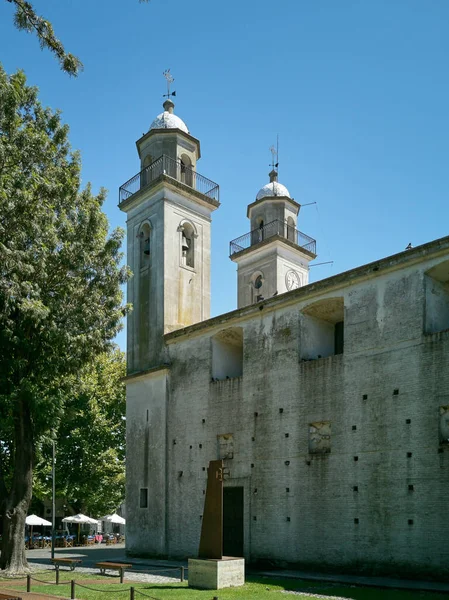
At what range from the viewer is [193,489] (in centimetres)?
2333

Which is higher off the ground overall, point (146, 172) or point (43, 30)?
point (146, 172)

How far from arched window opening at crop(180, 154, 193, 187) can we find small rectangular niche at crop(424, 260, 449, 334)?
533 inches

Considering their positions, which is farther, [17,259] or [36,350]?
[36,350]

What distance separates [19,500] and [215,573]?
7727 mm

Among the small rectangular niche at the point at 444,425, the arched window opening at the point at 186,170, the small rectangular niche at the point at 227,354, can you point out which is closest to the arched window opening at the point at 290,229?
the arched window opening at the point at 186,170

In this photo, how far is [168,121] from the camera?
28.9 metres

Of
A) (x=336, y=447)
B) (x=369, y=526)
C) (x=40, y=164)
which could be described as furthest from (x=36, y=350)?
(x=369, y=526)

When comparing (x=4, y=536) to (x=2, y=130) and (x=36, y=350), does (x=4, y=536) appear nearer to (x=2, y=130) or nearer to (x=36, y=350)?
(x=36, y=350)

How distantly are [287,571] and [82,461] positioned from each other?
72.4 feet

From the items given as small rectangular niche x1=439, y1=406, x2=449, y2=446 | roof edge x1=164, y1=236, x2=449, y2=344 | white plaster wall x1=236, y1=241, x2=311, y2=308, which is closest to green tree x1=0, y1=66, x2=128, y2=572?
roof edge x1=164, y1=236, x2=449, y2=344

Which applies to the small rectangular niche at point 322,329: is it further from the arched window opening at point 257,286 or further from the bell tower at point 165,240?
the arched window opening at point 257,286

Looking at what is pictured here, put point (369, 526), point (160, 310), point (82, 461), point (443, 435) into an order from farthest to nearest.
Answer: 1. point (82, 461)
2. point (160, 310)
3. point (369, 526)
4. point (443, 435)

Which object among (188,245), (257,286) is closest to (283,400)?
(188,245)

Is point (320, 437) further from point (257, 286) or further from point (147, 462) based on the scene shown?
point (257, 286)
